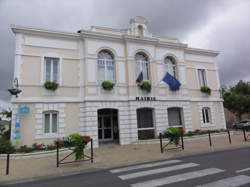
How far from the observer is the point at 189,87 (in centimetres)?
1444

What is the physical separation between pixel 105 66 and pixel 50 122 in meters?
5.49

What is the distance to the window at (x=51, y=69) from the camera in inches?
429

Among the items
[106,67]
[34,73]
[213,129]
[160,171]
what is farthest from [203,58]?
[34,73]

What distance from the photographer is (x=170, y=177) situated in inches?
178

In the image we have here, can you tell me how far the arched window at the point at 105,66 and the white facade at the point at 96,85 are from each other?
79 millimetres

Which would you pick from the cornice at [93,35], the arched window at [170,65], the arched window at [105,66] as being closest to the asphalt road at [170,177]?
the arched window at [105,66]

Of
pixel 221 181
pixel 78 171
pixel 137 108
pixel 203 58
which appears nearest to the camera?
pixel 221 181

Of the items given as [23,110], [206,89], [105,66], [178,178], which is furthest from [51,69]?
[206,89]

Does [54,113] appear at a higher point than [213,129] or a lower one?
higher

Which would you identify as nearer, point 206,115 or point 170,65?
point 170,65

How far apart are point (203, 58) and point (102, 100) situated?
11.3 meters

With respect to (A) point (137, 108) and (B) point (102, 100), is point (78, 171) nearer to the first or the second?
(B) point (102, 100)

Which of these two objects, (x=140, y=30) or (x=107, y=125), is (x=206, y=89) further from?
(x=107, y=125)

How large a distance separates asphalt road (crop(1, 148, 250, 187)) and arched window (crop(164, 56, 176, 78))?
9.30 m
